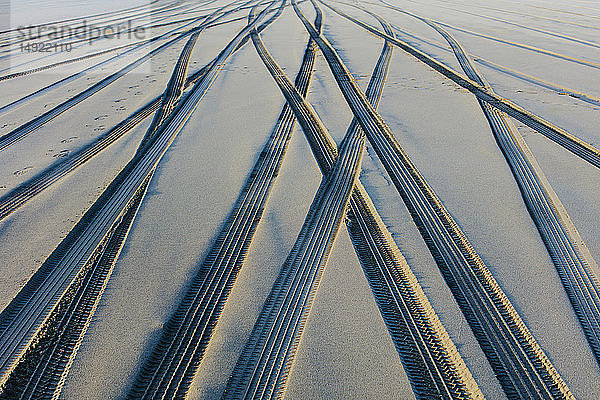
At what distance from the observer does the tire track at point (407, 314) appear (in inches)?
82.7

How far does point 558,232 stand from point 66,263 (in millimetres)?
3444

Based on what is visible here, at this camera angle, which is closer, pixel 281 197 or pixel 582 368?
pixel 582 368

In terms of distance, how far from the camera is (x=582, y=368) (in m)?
2.14

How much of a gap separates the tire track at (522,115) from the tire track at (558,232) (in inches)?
12.2

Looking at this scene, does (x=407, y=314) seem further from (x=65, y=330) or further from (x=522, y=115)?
(x=522, y=115)

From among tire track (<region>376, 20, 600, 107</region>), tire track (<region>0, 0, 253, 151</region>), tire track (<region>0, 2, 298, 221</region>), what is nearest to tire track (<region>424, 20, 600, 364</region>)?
tire track (<region>376, 20, 600, 107</region>)

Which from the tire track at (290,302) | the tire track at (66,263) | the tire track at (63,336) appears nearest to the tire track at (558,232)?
the tire track at (290,302)

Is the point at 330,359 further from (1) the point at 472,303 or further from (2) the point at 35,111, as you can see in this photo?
(2) the point at 35,111

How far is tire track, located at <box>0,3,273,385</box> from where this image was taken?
91.7 inches

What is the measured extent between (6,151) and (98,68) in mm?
3130

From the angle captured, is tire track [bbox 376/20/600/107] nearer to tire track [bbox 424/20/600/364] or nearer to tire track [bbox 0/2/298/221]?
tire track [bbox 424/20/600/364]

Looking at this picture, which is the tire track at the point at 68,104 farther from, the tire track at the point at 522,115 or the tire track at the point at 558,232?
the tire track at the point at 558,232

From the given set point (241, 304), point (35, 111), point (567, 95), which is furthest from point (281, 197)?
point (567, 95)

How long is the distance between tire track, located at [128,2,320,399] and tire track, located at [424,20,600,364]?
2.06 meters
